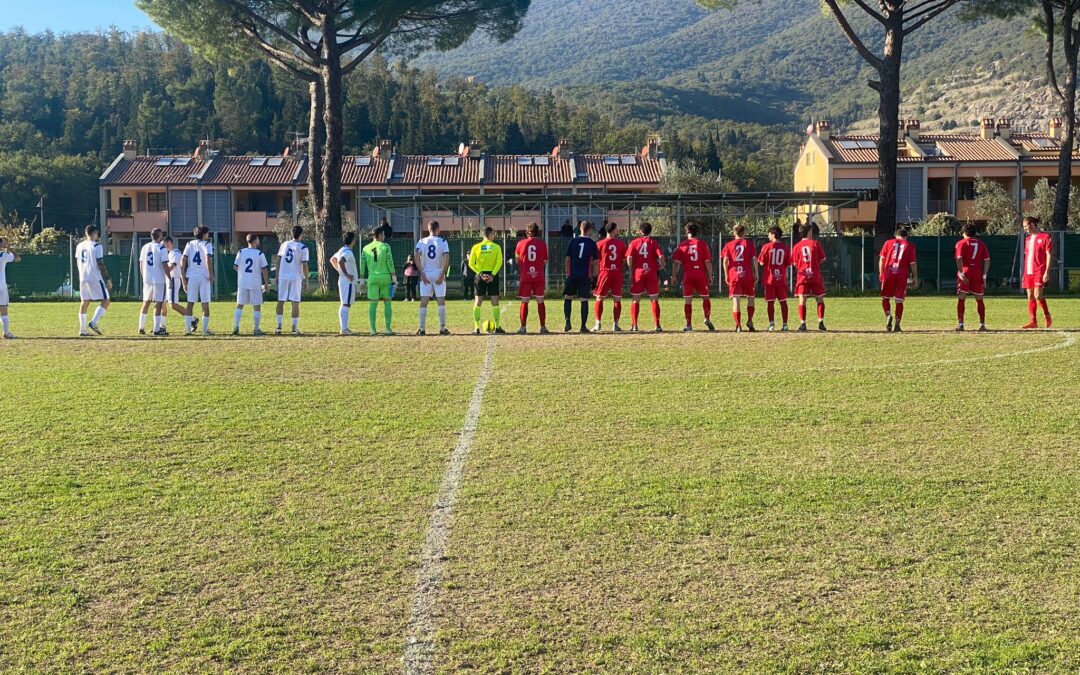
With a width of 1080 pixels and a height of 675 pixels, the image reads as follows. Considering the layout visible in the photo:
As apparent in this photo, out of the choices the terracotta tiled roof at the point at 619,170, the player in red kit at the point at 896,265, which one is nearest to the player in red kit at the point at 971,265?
the player in red kit at the point at 896,265

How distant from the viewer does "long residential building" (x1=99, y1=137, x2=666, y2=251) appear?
210 feet

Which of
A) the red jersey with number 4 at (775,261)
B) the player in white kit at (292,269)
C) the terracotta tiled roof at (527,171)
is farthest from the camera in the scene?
the terracotta tiled roof at (527,171)

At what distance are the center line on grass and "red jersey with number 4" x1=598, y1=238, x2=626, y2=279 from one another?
9.37 metres

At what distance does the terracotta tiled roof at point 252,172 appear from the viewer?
211ft

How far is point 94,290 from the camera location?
1794 centimetres

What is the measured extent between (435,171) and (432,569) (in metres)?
61.8

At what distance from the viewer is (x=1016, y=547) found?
18.4ft

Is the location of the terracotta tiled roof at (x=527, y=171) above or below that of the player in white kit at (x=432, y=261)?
above

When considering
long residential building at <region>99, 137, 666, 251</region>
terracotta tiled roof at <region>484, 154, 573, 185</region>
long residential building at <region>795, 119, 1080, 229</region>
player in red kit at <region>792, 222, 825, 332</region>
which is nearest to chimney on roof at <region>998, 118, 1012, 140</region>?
long residential building at <region>795, 119, 1080, 229</region>

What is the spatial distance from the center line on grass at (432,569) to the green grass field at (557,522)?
0.06 meters

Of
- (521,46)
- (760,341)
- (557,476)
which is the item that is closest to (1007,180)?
(760,341)

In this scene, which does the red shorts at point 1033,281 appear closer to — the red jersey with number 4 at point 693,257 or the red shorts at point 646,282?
the red jersey with number 4 at point 693,257

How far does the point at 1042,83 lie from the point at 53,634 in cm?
12950

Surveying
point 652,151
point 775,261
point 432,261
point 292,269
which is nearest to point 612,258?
point 775,261
